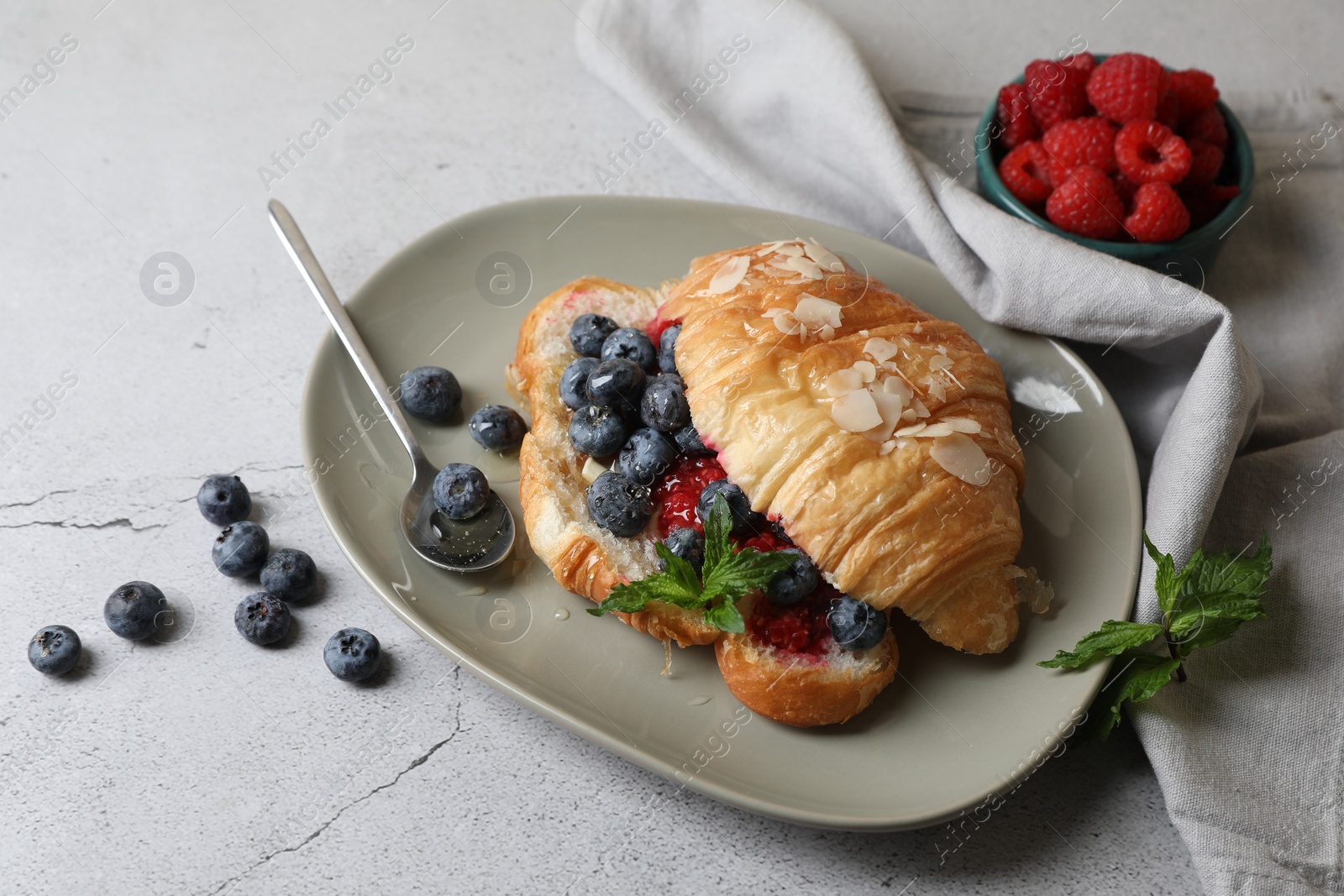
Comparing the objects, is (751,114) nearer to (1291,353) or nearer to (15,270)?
(1291,353)

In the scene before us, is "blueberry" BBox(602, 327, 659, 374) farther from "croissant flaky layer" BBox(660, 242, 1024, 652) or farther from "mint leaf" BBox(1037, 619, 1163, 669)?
"mint leaf" BBox(1037, 619, 1163, 669)

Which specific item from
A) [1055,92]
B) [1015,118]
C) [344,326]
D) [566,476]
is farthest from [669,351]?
[1055,92]

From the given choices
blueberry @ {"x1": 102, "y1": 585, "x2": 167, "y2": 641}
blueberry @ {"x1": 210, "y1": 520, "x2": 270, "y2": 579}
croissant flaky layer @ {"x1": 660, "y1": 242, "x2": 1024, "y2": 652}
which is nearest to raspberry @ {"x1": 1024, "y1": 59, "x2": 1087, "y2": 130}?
croissant flaky layer @ {"x1": 660, "y1": 242, "x2": 1024, "y2": 652}

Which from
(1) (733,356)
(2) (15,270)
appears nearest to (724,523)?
(1) (733,356)

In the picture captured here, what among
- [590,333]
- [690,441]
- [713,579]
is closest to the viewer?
[713,579]

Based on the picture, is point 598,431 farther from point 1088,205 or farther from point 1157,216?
point 1157,216

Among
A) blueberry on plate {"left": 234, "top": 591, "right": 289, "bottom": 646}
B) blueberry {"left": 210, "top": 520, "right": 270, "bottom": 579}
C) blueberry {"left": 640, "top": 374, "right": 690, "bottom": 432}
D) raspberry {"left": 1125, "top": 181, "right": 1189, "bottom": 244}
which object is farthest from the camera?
raspberry {"left": 1125, "top": 181, "right": 1189, "bottom": 244}
